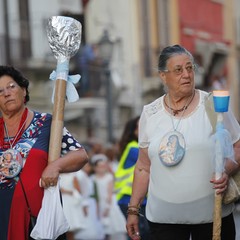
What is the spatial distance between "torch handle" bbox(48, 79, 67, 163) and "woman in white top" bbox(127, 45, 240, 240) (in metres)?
0.55

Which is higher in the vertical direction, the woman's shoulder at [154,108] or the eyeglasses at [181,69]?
the eyeglasses at [181,69]

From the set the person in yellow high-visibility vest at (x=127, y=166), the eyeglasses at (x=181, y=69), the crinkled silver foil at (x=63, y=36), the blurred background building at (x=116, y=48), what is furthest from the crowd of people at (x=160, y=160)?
the blurred background building at (x=116, y=48)

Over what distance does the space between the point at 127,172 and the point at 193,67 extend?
12.0 ft

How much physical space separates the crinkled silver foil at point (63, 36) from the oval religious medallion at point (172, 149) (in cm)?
87

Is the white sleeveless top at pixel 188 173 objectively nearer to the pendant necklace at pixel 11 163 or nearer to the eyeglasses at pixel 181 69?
the eyeglasses at pixel 181 69

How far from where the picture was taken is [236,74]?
4022 centimetres

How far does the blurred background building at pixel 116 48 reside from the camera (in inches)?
880

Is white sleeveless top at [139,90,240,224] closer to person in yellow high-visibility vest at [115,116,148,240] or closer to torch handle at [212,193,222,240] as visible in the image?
torch handle at [212,193,222,240]

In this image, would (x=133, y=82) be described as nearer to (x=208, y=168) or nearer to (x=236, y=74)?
(x=236, y=74)

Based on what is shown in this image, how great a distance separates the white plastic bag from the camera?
606 centimetres

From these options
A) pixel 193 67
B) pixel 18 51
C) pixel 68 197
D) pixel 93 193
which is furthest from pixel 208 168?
pixel 18 51

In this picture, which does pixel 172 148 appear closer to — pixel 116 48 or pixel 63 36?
pixel 63 36

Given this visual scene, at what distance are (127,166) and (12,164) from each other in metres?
3.68

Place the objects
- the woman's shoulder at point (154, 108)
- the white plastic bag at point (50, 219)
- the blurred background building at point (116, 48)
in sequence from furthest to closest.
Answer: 1. the blurred background building at point (116, 48)
2. the woman's shoulder at point (154, 108)
3. the white plastic bag at point (50, 219)
